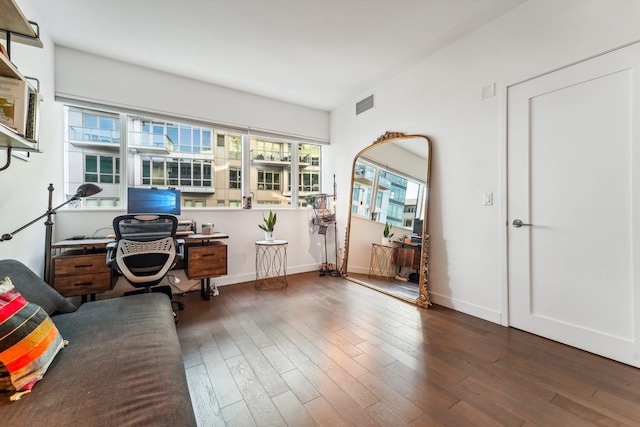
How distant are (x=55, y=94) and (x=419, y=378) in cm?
424

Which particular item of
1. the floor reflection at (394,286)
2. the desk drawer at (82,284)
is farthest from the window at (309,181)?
the desk drawer at (82,284)

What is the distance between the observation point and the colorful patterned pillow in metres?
0.92

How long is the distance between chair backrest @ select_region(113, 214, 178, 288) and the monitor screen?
0.60 m

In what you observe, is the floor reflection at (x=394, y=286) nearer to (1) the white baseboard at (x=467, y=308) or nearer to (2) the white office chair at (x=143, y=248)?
(1) the white baseboard at (x=467, y=308)

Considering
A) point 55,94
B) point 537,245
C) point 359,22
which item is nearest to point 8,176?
point 55,94

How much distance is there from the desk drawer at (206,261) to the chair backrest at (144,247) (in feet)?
1.61

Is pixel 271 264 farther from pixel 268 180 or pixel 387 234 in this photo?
pixel 387 234

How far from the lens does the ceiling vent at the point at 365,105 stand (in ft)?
12.5

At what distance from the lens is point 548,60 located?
2.11m

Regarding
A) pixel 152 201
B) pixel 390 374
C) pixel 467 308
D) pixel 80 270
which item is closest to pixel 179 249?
pixel 152 201

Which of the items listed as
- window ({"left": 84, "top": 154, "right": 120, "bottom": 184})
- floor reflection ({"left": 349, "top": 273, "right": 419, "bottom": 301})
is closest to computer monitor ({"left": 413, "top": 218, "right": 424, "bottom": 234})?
floor reflection ({"left": 349, "top": 273, "right": 419, "bottom": 301})

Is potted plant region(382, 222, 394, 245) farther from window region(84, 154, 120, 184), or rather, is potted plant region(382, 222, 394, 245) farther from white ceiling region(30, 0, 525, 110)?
window region(84, 154, 120, 184)

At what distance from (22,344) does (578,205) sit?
3.35 m

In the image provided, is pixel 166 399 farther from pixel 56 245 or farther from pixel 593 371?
pixel 593 371
